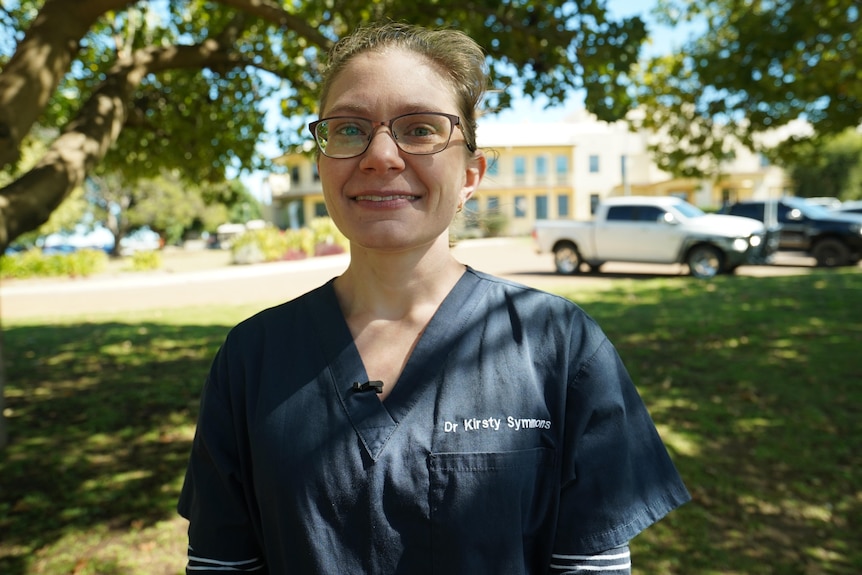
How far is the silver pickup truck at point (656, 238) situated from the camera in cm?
1518

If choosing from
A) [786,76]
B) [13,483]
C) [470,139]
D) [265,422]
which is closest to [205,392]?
[265,422]

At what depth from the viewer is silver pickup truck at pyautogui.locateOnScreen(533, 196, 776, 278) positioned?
15.2 meters

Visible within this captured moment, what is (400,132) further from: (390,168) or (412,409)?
(412,409)

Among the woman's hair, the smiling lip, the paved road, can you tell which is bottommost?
the paved road

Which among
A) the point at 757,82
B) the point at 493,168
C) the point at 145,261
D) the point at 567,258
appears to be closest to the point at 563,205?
the point at 145,261

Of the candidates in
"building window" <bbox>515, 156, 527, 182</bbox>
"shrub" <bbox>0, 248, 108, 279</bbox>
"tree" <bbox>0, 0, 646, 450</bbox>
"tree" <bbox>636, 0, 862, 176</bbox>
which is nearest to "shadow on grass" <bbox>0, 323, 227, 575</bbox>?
"tree" <bbox>0, 0, 646, 450</bbox>

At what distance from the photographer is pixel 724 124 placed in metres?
10.4

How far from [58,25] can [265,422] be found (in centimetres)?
488

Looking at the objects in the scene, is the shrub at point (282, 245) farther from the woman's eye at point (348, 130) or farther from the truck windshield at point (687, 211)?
the woman's eye at point (348, 130)

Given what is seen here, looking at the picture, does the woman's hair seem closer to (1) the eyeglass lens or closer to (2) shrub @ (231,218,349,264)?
(1) the eyeglass lens

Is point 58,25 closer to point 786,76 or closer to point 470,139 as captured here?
point 470,139

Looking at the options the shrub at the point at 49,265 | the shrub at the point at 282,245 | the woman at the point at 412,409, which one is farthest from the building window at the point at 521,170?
the woman at the point at 412,409

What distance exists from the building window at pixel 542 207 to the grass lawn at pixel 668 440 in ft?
117

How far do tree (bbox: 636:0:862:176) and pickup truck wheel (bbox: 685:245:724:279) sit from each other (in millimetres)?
4348
